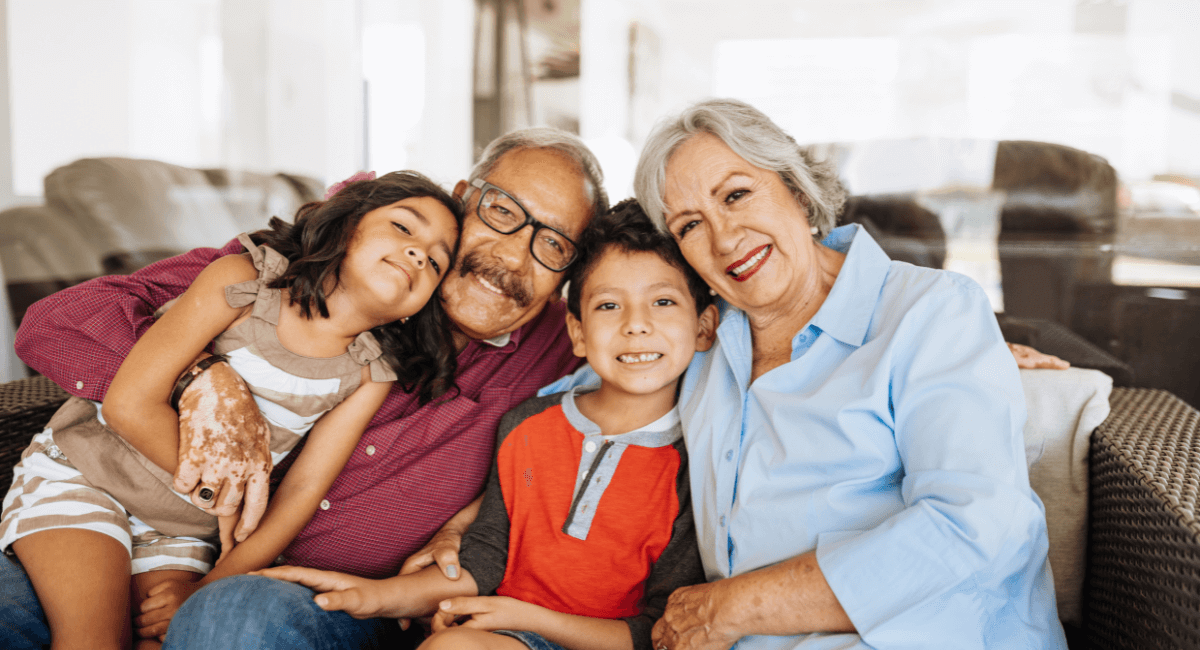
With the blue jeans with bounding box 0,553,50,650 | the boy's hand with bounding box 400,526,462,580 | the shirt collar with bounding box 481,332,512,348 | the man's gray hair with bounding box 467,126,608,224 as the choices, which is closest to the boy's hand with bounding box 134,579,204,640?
the blue jeans with bounding box 0,553,50,650

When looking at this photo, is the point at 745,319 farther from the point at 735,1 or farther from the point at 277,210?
the point at 277,210

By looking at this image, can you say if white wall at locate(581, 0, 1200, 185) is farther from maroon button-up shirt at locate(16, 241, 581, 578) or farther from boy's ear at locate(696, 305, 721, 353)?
maroon button-up shirt at locate(16, 241, 581, 578)

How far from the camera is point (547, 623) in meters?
1.29

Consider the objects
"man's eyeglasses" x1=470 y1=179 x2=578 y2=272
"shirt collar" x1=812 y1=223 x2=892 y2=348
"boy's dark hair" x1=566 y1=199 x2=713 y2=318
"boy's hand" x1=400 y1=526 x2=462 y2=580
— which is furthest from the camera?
"man's eyeglasses" x1=470 y1=179 x2=578 y2=272

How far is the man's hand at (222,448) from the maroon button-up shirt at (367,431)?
8.6 inches

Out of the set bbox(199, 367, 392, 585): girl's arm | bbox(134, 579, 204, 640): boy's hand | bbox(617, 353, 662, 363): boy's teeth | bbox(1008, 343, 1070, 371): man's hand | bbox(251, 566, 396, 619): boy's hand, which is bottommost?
bbox(134, 579, 204, 640): boy's hand

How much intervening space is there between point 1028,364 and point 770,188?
759 millimetres

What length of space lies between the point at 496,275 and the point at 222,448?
2.21 ft

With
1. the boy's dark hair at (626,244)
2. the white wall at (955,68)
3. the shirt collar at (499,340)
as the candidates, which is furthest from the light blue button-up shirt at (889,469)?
the white wall at (955,68)

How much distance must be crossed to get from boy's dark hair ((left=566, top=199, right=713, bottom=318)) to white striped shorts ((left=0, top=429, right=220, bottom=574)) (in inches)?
39.4

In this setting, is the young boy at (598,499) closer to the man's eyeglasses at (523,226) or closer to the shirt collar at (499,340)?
the man's eyeglasses at (523,226)

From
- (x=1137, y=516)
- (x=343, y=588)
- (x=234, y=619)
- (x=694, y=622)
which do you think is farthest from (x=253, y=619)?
(x=1137, y=516)

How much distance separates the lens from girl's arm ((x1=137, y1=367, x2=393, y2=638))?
1.39 metres

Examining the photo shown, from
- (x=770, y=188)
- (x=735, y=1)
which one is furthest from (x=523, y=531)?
(x=735, y=1)
